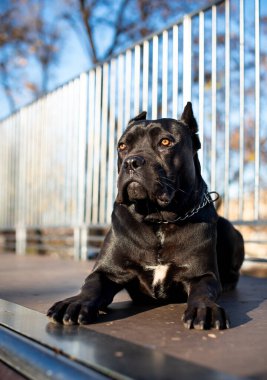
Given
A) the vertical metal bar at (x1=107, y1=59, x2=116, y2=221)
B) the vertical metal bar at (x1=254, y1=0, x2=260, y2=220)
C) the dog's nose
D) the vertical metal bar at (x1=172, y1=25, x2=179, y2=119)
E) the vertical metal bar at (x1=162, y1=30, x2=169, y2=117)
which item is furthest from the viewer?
the vertical metal bar at (x1=107, y1=59, x2=116, y2=221)

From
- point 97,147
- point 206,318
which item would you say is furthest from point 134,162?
point 97,147

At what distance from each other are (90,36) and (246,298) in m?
9.94

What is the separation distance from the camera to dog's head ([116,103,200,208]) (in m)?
2.17

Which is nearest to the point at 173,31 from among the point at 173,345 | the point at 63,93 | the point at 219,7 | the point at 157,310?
the point at 219,7

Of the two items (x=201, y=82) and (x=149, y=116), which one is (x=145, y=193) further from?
(x=149, y=116)

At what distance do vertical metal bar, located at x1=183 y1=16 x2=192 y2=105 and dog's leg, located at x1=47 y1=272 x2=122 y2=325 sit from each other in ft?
8.46

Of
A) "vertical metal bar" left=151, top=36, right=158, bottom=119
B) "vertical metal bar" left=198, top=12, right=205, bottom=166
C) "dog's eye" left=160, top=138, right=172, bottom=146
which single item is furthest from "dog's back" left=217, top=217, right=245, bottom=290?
"vertical metal bar" left=151, top=36, right=158, bottom=119

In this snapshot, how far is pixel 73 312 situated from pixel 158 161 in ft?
2.61

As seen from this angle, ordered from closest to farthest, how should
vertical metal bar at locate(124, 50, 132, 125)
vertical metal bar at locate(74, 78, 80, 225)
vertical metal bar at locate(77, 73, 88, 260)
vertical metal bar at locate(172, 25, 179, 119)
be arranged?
vertical metal bar at locate(172, 25, 179, 119), vertical metal bar at locate(124, 50, 132, 125), vertical metal bar at locate(77, 73, 88, 260), vertical metal bar at locate(74, 78, 80, 225)

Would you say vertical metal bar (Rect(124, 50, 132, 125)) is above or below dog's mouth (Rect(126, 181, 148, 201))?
above

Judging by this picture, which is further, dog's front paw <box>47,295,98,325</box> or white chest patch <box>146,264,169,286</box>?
white chest patch <box>146,264,169,286</box>

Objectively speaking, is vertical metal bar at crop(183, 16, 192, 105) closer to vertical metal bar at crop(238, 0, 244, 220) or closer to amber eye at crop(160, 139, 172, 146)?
vertical metal bar at crop(238, 0, 244, 220)

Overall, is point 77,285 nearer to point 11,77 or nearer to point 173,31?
point 173,31

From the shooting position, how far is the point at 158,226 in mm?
2328
